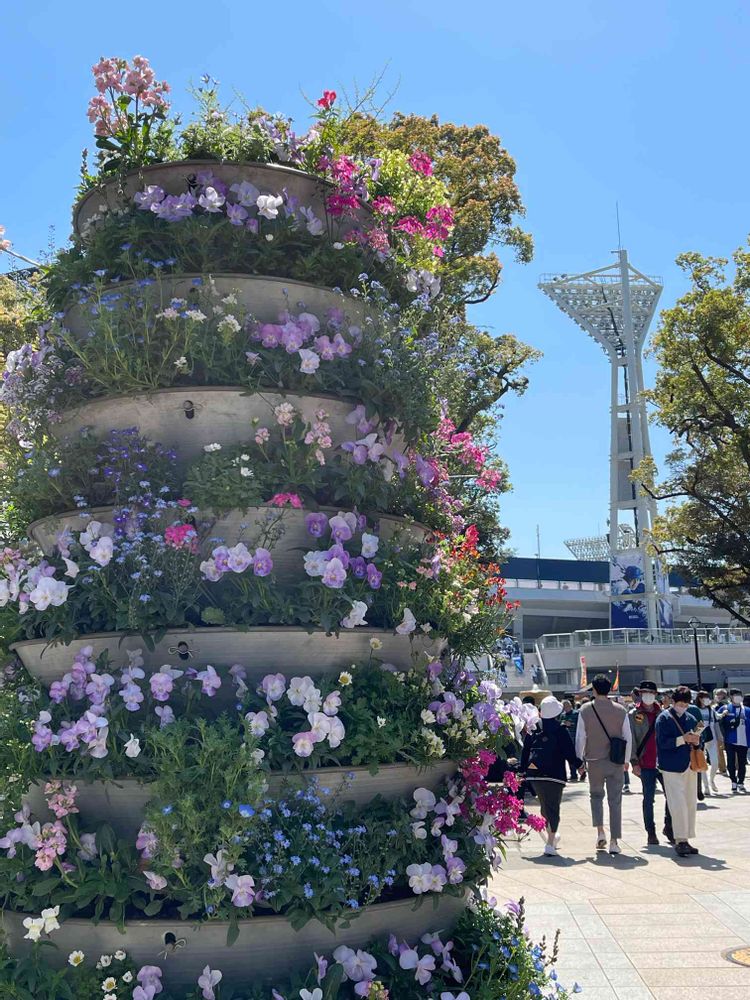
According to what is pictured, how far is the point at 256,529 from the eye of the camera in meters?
4.66

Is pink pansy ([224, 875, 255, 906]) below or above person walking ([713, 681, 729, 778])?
above

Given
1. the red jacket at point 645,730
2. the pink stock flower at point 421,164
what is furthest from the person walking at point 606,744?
the pink stock flower at point 421,164

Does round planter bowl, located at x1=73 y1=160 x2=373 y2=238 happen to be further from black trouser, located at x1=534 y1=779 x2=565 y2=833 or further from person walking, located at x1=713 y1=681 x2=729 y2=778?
person walking, located at x1=713 y1=681 x2=729 y2=778

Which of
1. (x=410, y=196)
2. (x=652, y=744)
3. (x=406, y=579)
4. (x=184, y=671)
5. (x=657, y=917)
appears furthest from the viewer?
(x=652, y=744)

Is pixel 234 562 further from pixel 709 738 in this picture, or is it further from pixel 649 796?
pixel 709 738

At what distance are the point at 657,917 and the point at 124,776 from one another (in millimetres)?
5562

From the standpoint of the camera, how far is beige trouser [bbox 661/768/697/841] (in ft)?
37.9

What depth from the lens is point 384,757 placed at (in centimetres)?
455

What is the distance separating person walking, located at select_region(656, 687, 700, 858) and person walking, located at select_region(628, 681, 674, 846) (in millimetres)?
305

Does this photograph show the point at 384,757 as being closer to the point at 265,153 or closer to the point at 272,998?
the point at 272,998

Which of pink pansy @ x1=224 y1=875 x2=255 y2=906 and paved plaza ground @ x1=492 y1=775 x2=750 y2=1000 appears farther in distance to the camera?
paved plaza ground @ x1=492 y1=775 x2=750 y2=1000

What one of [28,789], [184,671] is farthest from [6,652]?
[184,671]

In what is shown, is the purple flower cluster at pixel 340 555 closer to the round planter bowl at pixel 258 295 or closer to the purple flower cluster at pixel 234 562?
the purple flower cluster at pixel 234 562

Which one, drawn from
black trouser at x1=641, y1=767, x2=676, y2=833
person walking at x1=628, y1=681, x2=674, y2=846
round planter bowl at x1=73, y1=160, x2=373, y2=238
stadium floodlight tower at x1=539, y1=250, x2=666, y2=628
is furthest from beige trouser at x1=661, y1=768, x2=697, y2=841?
stadium floodlight tower at x1=539, y1=250, x2=666, y2=628
